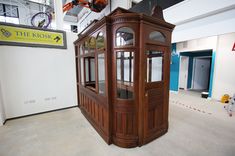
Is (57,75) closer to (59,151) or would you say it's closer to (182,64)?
(59,151)

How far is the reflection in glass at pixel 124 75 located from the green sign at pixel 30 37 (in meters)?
2.55

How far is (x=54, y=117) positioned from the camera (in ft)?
11.9

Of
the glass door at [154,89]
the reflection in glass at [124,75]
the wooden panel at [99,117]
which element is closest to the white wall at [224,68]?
the glass door at [154,89]

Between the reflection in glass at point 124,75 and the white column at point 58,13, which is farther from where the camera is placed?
the white column at point 58,13

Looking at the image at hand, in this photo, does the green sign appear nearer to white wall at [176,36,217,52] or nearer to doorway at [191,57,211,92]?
white wall at [176,36,217,52]

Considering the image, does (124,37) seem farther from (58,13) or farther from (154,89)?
(58,13)

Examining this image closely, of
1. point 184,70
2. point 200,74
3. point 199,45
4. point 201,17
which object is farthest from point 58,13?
point 200,74

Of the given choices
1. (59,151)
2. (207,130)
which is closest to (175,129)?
(207,130)

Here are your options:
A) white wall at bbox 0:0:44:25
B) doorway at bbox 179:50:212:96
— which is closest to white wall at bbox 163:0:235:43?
doorway at bbox 179:50:212:96

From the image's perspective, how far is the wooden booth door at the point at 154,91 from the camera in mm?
2242

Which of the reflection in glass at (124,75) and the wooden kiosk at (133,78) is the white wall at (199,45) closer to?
the wooden kiosk at (133,78)

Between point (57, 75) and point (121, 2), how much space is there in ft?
15.7

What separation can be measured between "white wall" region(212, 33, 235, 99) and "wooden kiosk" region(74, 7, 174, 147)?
4059 mm

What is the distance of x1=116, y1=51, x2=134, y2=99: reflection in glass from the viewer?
7.52 ft
